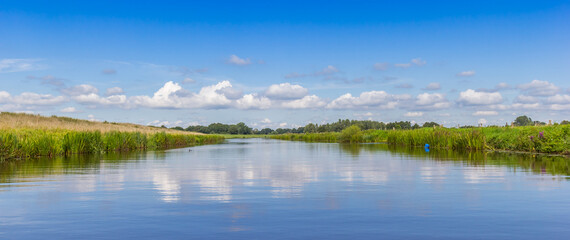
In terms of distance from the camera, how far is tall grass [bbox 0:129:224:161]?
22.4 metres

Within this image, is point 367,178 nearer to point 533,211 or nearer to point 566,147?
point 533,211

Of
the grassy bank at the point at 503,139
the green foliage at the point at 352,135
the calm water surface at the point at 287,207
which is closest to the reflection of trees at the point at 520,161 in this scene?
the grassy bank at the point at 503,139

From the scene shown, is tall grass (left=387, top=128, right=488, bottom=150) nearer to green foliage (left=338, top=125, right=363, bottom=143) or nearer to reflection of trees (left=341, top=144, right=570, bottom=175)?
reflection of trees (left=341, top=144, right=570, bottom=175)

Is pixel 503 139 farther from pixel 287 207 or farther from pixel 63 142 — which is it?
pixel 63 142

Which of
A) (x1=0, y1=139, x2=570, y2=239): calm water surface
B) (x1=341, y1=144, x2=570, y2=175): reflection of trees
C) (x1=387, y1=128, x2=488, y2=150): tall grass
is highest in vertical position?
(x1=387, y1=128, x2=488, y2=150): tall grass

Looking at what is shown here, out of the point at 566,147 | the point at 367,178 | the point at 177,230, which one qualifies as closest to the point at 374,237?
the point at 177,230

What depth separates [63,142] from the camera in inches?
1067

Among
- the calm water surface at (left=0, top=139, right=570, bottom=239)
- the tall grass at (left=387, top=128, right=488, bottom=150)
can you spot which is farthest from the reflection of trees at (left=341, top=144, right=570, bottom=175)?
the tall grass at (left=387, top=128, right=488, bottom=150)

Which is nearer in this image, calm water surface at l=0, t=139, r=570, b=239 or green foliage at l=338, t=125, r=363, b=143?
calm water surface at l=0, t=139, r=570, b=239

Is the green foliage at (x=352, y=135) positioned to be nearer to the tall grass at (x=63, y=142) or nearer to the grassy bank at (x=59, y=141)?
the grassy bank at (x=59, y=141)

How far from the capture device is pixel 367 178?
13773 mm

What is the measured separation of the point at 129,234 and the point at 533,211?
24.5ft

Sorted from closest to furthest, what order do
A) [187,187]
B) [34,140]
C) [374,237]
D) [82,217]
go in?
[374,237], [82,217], [187,187], [34,140]

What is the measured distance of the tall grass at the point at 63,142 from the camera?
22359mm
